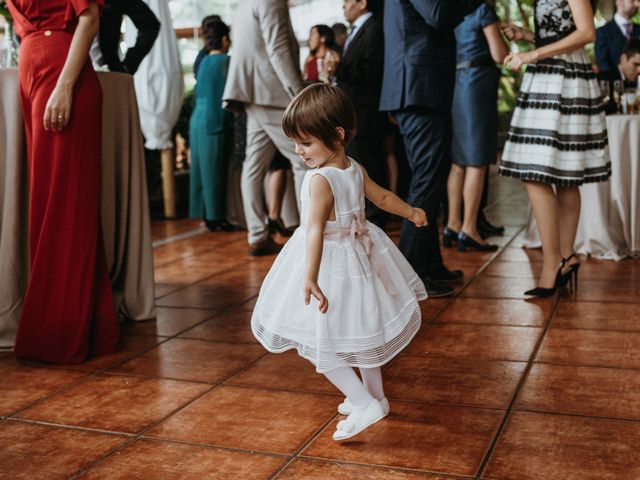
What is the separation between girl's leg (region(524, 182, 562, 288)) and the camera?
353 cm

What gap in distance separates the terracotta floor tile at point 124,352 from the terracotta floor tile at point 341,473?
1081 millimetres

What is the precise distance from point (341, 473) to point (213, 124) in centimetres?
456

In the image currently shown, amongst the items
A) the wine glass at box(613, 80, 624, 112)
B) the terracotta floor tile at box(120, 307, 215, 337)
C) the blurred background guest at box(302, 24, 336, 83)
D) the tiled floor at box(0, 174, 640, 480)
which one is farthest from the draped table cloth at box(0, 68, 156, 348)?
the blurred background guest at box(302, 24, 336, 83)

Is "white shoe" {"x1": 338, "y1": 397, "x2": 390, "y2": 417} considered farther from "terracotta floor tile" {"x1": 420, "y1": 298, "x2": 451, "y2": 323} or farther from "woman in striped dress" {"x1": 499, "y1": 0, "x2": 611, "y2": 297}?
"woman in striped dress" {"x1": 499, "y1": 0, "x2": 611, "y2": 297}

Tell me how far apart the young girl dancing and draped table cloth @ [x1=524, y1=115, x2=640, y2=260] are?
9.10 feet

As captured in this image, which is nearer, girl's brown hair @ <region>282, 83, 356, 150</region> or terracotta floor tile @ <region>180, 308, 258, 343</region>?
girl's brown hair @ <region>282, 83, 356, 150</region>

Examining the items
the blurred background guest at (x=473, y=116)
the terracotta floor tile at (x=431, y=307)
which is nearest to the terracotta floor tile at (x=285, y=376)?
the terracotta floor tile at (x=431, y=307)

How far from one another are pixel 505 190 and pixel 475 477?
262 inches

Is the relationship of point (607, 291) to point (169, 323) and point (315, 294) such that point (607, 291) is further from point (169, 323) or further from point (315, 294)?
point (315, 294)

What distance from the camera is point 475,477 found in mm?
1827

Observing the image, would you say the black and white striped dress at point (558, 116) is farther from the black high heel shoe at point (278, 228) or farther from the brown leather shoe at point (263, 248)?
the black high heel shoe at point (278, 228)

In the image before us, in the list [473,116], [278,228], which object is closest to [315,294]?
[473,116]

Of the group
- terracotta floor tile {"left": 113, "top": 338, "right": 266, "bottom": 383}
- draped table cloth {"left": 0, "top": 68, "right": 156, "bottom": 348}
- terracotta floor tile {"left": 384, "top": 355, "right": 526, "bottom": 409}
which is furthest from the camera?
draped table cloth {"left": 0, "top": 68, "right": 156, "bottom": 348}

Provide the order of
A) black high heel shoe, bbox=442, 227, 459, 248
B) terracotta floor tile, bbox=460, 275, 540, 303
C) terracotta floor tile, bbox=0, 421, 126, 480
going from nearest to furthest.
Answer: terracotta floor tile, bbox=0, 421, 126, 480 → terracotta floor tile, bbox=460, 275, 540, 303 → black high heel shoe, bbox=442, 227, 459, 248
